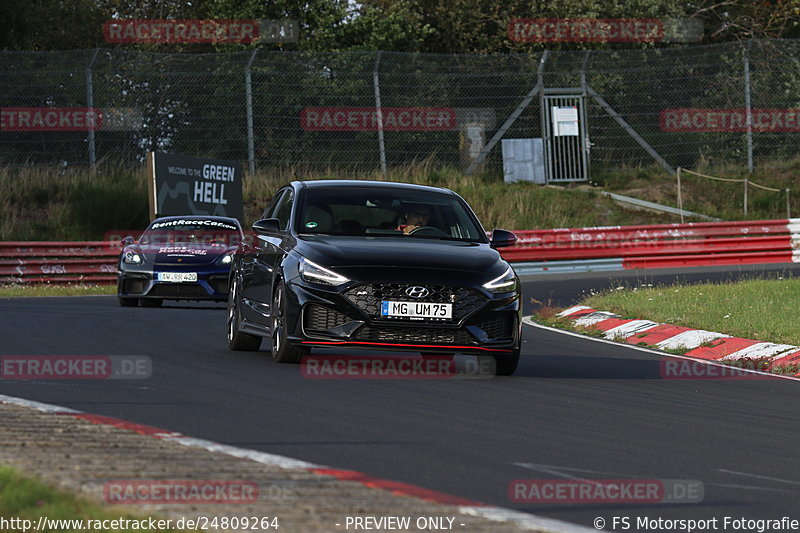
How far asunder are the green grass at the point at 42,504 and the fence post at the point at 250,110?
26.5 metres

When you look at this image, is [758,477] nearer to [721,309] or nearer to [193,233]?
[721,309]

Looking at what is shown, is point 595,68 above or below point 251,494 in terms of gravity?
above

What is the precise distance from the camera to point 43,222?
32500 mm

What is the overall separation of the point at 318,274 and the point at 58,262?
17.7 metres

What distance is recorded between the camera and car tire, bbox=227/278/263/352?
42.0 feet

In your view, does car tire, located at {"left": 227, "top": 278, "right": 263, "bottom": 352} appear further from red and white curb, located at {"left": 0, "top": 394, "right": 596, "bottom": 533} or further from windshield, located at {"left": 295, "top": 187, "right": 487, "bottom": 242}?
red and white curb, located at {"left": 0, "top": 394, "right": 596, "bottom": 533}

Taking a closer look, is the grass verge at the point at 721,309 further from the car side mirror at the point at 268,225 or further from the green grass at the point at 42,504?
the green grass at the point at 42,504

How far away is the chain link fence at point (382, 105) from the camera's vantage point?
103ft

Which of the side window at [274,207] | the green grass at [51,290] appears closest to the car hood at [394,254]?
the side window at [274,207]

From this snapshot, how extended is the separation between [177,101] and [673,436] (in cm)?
2530

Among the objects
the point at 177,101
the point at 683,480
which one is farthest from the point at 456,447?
the point at 177,101

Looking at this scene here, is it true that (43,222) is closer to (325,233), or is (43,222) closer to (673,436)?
(325,233)

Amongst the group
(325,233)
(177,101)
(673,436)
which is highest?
(177,101)

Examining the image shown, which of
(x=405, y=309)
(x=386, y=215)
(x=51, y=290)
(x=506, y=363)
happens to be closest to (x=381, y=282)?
(x=405, y=309)
